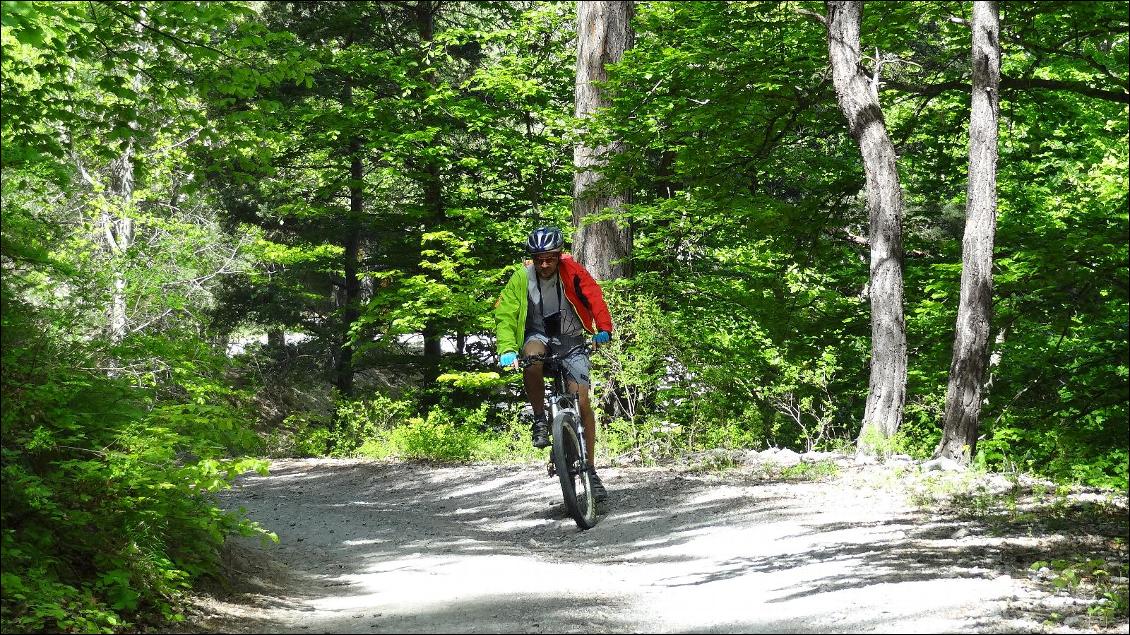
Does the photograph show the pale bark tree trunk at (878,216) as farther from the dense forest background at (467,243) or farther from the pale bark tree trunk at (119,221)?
the pale bark tree trunk at (119,221)

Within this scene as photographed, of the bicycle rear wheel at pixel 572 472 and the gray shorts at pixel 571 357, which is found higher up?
the gray shorts at pixel 571 357

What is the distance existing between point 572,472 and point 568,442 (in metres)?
0.25

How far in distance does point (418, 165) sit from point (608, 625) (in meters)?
17.4

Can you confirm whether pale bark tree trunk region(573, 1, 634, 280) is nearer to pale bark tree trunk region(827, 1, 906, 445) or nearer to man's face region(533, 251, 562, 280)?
pale bark tree trunk region(827, 1, 906, 445)

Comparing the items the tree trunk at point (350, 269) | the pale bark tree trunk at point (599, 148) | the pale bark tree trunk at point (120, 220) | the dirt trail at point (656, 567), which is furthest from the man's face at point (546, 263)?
the tree trunk at point (350, 269)

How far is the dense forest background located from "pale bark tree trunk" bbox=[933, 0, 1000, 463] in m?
0.48

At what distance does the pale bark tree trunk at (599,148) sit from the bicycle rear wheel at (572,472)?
21.2 feet

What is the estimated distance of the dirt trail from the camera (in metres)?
5.08

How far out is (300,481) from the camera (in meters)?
15.3

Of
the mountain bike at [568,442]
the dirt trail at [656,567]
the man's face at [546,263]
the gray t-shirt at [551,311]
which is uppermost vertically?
the man's face at [546,263]

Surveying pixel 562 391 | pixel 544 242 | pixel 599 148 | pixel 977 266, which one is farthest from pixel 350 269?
pixel 977 266

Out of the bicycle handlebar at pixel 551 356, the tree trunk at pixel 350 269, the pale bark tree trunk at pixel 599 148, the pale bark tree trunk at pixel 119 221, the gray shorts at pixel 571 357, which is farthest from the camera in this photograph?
the tree trunk at pixel 350 269

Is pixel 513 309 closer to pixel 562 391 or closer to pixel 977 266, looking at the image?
pixel 562 391

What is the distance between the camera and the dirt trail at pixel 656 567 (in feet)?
16.7
